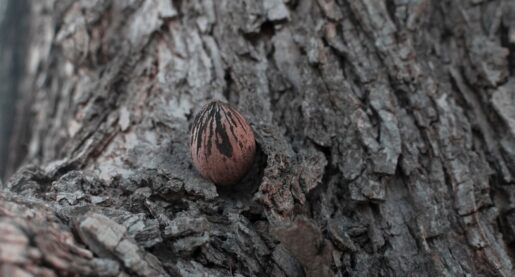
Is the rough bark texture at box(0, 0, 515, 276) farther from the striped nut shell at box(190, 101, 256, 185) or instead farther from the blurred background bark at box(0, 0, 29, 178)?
the blurred background bark at box(0, 0, 29, 178)

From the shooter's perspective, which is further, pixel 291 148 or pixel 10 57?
pixel 10 57

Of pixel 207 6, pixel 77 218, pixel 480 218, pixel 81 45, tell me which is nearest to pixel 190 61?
pixel 207 6

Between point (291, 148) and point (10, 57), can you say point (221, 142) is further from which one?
point (10, 57)

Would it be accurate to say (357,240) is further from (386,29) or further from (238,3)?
(238,3)

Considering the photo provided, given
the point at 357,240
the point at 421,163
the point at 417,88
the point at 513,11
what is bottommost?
the point at 357,240

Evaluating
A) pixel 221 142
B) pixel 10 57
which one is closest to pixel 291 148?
pixel 221 142

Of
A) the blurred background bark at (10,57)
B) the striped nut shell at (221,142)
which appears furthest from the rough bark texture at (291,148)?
the blurred background bark at (10,57)

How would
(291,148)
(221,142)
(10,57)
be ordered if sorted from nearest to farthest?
(221,142), (291,148), (10,57)
